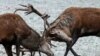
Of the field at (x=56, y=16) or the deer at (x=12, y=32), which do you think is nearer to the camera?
the deer at (x=12, y=32)

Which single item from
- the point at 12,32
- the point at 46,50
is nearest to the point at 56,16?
the point at 46,50

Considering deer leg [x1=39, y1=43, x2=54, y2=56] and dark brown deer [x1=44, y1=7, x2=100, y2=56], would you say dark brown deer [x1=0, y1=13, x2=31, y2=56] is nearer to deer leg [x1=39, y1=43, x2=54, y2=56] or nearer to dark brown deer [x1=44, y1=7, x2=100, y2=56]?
deer leg [x1=39, y1=43, x2=54, y2=56]

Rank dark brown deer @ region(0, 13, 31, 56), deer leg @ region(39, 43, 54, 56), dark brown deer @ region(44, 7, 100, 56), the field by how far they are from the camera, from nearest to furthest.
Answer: dark brown deer @ region(0, 13, 31, 56) < deer leg @ region(39, 43, 54, 56) < dark brown deer @ region(44, 7, 100, 56) < the field

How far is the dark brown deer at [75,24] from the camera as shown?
10859 mm

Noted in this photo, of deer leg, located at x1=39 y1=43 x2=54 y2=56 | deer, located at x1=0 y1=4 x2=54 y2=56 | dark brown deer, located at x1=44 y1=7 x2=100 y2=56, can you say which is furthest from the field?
deer, located at x1=0 y1=4 x2=54 y2=56

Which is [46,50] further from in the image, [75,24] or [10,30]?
[75,24]

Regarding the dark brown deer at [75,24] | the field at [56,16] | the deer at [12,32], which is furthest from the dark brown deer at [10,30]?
the field at [56,16]

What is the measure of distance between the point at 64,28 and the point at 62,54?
4.54 ft

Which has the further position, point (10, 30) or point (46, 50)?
point (46, 50)

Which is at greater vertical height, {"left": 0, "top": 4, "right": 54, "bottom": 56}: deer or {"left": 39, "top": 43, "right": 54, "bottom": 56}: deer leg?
{"left": 0, "top": 4, "right": 54, "bottom": 56}: deer

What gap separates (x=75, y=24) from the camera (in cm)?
1108

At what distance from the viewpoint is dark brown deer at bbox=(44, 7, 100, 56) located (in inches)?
428

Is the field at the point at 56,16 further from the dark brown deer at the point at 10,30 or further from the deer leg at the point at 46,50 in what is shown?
the dark brown deer at the point at 10,30

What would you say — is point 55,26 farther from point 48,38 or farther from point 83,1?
point 83,1
